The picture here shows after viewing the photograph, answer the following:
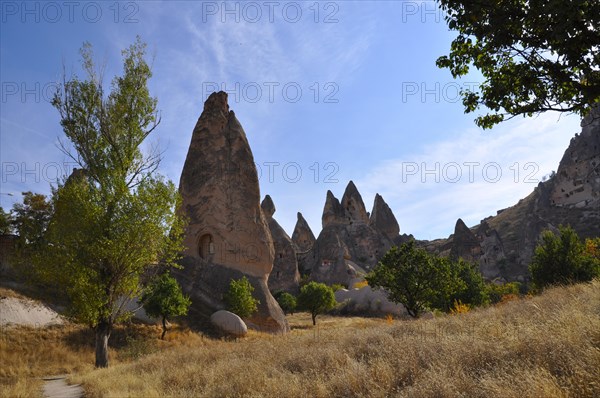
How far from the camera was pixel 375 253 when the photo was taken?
86188mm

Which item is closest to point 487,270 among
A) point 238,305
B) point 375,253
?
point 375,253

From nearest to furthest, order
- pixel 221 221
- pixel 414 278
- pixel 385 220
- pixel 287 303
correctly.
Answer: pixel 414 278 → pixel 221 221 → pixel 287 303 → pixel 385 220

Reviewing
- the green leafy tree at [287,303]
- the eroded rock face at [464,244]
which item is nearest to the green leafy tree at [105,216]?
the green leafy tree at [287,303]

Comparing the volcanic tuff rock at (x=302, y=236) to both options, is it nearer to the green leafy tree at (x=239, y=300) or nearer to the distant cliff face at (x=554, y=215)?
the distant cliff face at (x=554, y=215)

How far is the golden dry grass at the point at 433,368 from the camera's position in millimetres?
Result: 4789

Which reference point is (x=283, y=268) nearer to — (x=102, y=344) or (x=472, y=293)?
(x=472, y=293)

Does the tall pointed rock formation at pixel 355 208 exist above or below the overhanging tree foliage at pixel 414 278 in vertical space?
above

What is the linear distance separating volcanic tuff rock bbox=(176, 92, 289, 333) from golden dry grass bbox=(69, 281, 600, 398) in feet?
72.2

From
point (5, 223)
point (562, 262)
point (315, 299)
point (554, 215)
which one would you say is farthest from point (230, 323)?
point (554, 215)

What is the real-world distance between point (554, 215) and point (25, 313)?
338 feet

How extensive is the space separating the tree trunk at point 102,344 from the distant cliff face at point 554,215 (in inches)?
3122

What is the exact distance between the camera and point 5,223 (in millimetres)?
31328

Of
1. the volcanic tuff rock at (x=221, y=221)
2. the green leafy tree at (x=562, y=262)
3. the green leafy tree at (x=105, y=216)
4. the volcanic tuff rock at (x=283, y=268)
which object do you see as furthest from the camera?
the volcanic tuff rock at (x=283, y=268)

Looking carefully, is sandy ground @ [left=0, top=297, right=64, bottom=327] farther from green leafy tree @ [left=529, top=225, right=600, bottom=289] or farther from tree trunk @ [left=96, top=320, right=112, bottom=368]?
green leafy tree @ [left=529, top=225, right=600, bottom=289]
